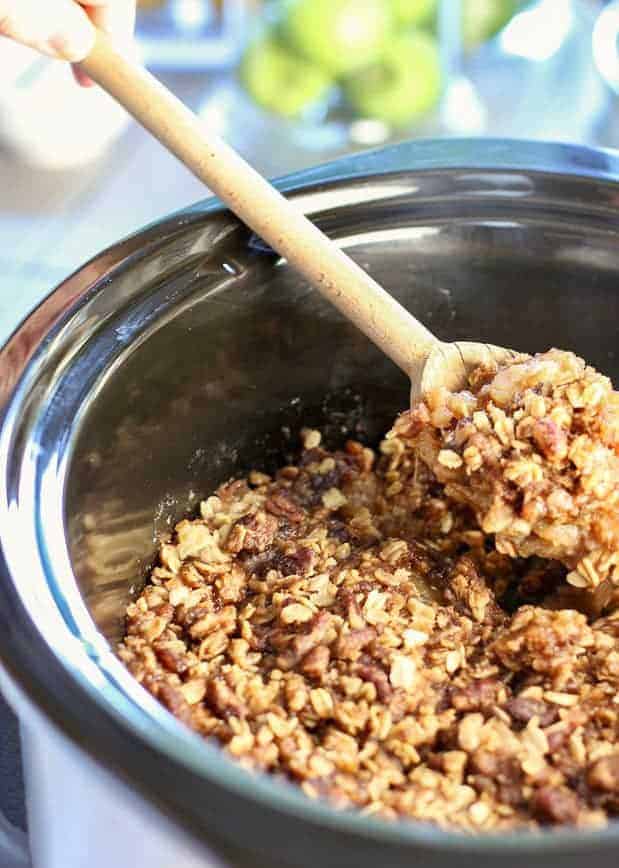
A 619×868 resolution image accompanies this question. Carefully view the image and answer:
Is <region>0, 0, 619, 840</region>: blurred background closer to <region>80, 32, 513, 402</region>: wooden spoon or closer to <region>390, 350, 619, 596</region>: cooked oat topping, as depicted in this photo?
<region>80, 32, 513, 402</region>: wooden spoon

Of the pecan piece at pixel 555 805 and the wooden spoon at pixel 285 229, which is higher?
the wooden spoon at pixel 285 229

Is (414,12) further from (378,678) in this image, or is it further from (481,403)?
(378,678)

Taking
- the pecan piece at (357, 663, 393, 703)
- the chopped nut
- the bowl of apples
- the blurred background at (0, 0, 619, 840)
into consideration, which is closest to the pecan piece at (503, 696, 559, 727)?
the pecan piece at (357, 663, 393, 703)

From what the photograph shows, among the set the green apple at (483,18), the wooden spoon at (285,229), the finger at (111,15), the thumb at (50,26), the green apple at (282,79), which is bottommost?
the wooden spoon at (285,229)

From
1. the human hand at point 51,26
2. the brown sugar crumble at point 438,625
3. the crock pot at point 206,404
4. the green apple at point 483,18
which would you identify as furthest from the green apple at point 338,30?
the brown sugar crumble at point 438,625

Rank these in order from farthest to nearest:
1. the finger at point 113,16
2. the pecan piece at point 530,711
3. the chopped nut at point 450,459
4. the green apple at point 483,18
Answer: the green apple at point 483,18
the finger at point 113,16
the chopped nut at point 450,459
the pecan piece at point 530,711

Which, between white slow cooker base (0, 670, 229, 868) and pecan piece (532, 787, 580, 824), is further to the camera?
pecan piece (532, 787, 580, 824)

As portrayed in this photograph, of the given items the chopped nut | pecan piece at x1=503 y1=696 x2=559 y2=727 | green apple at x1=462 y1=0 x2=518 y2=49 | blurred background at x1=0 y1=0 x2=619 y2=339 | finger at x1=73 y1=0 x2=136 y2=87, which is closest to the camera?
pecan piece at x1=503 y1=696 x2=559 y2=727

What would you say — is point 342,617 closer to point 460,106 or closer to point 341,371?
point 341,371

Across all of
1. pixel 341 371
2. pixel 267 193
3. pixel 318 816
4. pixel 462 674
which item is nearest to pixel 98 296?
pixel 267 193

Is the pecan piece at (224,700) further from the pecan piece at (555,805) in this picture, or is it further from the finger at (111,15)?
the finger at (111,15)
